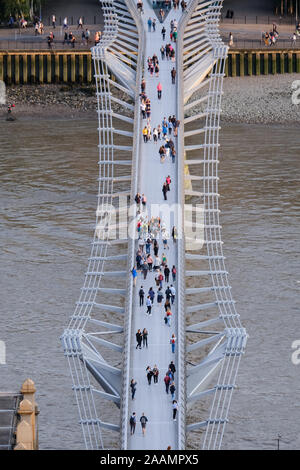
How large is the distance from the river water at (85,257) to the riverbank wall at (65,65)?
4578 mm

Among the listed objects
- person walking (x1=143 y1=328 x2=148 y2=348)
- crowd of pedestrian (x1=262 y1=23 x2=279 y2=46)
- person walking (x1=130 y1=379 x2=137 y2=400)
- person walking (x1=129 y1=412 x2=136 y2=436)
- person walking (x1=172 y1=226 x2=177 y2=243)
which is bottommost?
person walking (x1=129 y1=412 x2=136 y2=436)

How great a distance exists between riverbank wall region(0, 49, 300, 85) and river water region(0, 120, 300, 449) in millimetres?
4578

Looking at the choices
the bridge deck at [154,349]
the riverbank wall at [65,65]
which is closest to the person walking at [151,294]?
the bridge deck at [154,349]

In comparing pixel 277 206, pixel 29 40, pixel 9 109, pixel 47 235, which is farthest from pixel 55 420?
pixel 29 40

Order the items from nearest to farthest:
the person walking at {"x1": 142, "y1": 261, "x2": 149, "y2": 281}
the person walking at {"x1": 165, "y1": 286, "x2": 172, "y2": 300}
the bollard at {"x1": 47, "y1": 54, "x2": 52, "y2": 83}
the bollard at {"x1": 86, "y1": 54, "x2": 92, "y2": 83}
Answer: the person walking at {"x1": 165, "y1": 286, "x2": 172, "y2": 300} → the person walking at {"x1": 142, "y1": 261, "x2": 149, "y2": 281} → the bollard at {"x1": 86, "y1": 54, "x2": 92, "y2": 83} → the bollard at {"x1": 47, "y1": 54, "x2": 52, "y2": 83}

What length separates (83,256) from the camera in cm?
4772

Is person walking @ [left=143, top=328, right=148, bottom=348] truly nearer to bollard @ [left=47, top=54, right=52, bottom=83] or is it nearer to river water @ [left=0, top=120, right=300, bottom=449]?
river water @ [left=0, top=120, right=300, bottom=449]

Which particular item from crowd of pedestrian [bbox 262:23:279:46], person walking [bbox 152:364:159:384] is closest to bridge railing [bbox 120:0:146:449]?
person walking [bbox 152:364:159:384]

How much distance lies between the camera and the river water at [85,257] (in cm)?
3766

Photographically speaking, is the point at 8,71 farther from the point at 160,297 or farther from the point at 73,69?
the point at 160,297

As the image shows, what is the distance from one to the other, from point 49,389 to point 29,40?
117ft

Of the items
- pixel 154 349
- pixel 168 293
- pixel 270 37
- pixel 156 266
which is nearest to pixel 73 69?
pixel 270 37

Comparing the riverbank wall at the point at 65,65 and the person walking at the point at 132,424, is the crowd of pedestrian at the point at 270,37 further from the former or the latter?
the person walking at the point at 132,424

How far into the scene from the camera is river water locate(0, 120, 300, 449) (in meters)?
37.7
